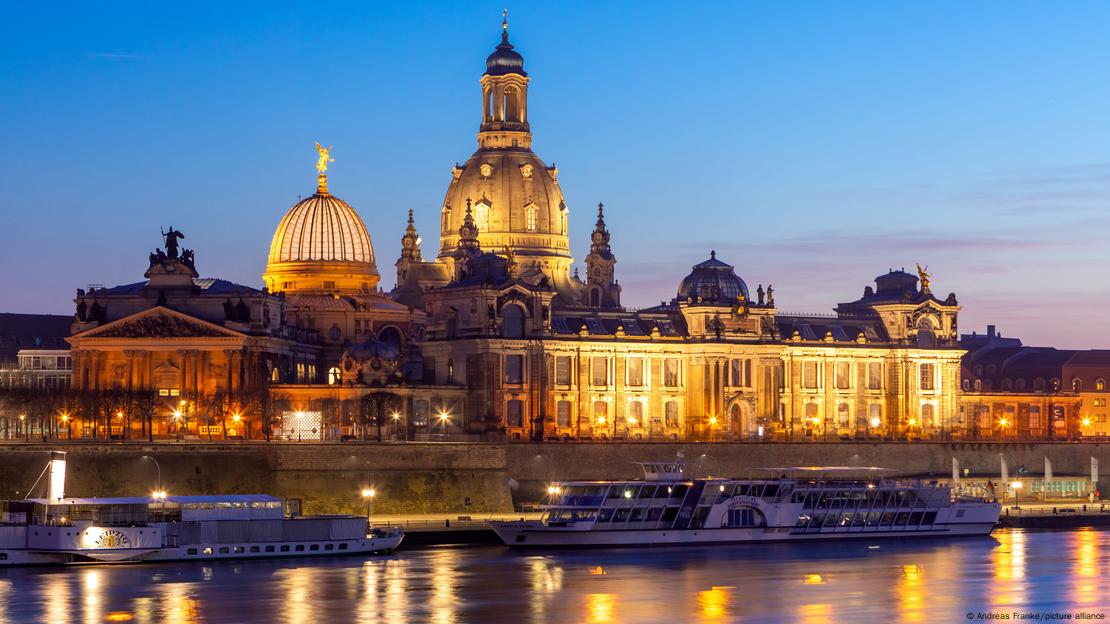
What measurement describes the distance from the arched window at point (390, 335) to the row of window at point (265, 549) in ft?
214

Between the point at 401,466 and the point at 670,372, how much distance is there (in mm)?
37273

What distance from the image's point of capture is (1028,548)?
407 feet

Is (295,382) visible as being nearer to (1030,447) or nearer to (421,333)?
(421,333)

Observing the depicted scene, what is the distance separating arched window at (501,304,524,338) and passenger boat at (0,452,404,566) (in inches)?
1890

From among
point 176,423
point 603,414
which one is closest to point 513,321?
point 603,414

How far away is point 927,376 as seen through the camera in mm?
182375

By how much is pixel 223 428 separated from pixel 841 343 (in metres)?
48.6

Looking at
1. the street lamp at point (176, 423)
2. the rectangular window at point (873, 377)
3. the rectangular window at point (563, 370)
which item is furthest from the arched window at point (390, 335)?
→ the rectangular window at point (873, 377)

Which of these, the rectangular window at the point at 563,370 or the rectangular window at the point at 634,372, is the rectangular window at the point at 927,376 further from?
the rectangular window at the point at 563,370

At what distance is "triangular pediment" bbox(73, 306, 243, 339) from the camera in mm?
160500

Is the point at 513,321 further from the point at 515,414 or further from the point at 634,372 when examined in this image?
the point at 634,372

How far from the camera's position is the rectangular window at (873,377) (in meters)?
181

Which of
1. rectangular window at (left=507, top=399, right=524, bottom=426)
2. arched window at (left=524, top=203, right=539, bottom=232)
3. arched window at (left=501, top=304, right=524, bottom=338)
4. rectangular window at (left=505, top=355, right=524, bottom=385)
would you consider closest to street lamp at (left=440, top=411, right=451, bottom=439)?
rectangular window at (left=507, top=399, right=524, bottom=426)

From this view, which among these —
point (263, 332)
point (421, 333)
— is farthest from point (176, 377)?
point (421, 333)
